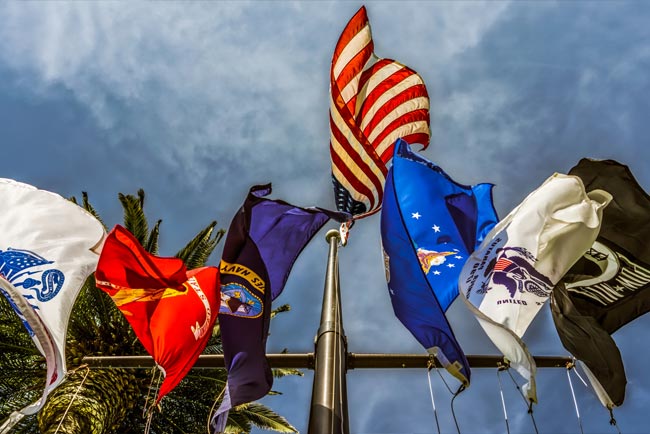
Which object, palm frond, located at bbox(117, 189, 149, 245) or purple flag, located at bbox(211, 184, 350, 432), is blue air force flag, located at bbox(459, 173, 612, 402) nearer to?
purple flag, located at bbox(211, 184, 350, 432)

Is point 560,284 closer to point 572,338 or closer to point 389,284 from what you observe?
point 572,338

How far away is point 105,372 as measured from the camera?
422 inches

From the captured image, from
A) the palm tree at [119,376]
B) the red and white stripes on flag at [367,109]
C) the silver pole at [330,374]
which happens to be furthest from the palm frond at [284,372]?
the silver pole at [330,374]

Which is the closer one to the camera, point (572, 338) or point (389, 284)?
point (389, 284)

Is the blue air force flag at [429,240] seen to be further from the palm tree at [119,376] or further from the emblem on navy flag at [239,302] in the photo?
the palm tree at [119,376]

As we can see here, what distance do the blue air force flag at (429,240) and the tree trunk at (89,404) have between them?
5694 mm

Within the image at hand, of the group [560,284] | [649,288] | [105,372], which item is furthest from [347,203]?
[105,372]

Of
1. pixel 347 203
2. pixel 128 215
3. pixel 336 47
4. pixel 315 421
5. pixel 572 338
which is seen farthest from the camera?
pixel 128 215

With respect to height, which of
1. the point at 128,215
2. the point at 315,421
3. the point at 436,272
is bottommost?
the point at 315,421

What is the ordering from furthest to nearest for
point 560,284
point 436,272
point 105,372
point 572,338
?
point 105,372 < point 560,284 < point 572,338 < point 436,272

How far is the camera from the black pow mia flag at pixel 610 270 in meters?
5.92

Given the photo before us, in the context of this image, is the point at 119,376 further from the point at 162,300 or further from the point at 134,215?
the point at 162,300

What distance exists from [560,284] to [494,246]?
122 centimetres

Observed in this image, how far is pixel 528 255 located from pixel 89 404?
25.6 ft
